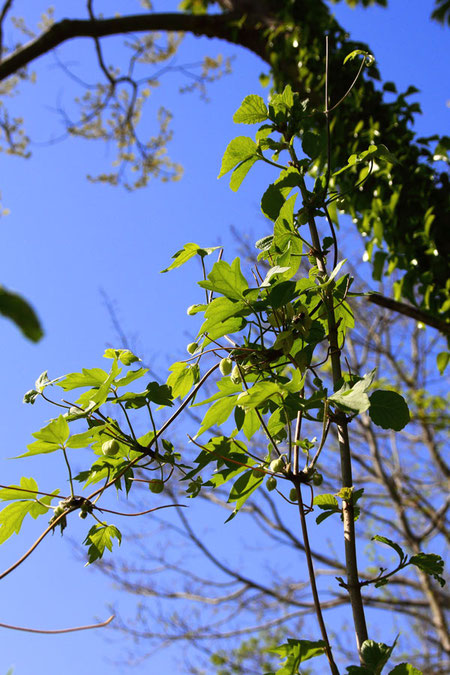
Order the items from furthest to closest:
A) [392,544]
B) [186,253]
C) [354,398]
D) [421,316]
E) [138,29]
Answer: [138,29]
[421,316]
[186,253]
[392,544]
[354,398]

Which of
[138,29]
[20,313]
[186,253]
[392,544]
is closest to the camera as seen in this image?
[20,313]

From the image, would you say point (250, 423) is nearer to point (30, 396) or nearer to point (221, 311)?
point (221, 311)

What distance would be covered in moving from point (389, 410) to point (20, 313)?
530mm

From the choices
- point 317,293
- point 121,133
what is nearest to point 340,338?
point 317,293

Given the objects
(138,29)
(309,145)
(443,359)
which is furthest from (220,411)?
(138,29)

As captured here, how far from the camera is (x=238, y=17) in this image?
304 centimetres

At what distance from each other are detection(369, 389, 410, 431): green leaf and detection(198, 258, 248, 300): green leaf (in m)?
0.19

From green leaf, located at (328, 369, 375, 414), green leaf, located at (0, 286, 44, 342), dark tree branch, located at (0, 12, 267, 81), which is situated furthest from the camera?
dark tree branch, located at (0, 12, 267, 81)

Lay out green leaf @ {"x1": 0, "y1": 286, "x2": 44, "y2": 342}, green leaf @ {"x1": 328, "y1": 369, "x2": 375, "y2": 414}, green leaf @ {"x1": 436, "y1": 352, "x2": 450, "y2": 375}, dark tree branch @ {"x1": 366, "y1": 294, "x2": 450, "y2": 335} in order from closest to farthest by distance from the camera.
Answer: green leaf @ {"x1": 0, "y1": 286, "x2": 44, "y2": 342}, green leaf @ {"x1": 328, "y1": 369, "x2": 375, "y2": 414}, dark tree branch @ {"x1": 366, "y1": 294, "x2": 450, "y2": 335}, green leaf @ {"x1": 436, "y1": 352, "x2": 450, "y2": 375}

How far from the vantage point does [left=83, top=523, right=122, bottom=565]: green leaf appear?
27.1 inches

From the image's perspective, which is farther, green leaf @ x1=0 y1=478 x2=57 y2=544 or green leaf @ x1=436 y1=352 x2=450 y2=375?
green leaf @ x1=436 y1=352 x2=450 y2=375

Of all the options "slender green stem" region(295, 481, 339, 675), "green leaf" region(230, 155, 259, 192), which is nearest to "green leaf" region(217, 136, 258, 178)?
"green leaf" region(230, 155, 259, 192)

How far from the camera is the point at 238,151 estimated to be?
2.52ft

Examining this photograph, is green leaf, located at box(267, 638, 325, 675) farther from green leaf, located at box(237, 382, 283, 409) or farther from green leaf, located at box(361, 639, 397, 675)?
green leaf, located at box(237, 382, 283, 409)
